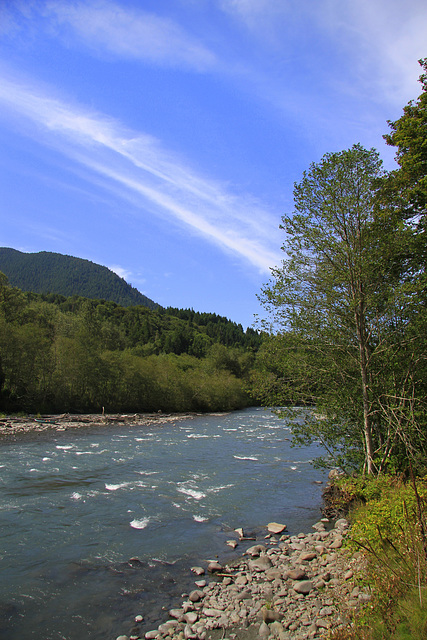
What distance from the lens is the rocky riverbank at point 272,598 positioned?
6.84 meters

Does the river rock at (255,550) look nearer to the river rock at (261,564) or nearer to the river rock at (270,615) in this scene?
the river rock at (261,564)

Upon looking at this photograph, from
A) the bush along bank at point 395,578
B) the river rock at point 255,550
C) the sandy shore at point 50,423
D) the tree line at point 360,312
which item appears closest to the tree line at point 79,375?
the sandy shore at point 50,423

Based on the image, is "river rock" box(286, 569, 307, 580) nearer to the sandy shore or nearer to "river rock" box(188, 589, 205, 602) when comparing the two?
"river rock" box(188, 589, 205, 602)

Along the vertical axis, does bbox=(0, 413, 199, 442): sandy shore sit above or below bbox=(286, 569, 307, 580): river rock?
below

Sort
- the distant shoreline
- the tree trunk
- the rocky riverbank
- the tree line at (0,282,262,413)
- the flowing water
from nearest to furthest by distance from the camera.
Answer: the rocky riverbank
the flowing water
the tree trunk
the distant shoreline
the tree line at (0,282,262,413)

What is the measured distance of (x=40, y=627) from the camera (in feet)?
24.8

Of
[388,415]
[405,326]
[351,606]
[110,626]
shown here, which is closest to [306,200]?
[405,326]

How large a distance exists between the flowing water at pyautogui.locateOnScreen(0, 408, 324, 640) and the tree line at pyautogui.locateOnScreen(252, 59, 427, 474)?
163 inches

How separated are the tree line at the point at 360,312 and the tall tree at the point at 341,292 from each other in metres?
0.03

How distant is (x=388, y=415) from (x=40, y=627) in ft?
33.2

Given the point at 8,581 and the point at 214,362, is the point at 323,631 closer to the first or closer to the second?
the point at 8,581

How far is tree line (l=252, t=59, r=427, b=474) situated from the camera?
39.1 ft

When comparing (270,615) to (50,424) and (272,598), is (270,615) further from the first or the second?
(50,424)

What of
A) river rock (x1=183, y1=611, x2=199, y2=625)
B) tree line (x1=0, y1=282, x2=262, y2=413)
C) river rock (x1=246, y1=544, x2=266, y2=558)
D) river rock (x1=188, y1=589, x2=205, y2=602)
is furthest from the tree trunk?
tree line (x1=0, y1=282, x2=262, y2=413)
